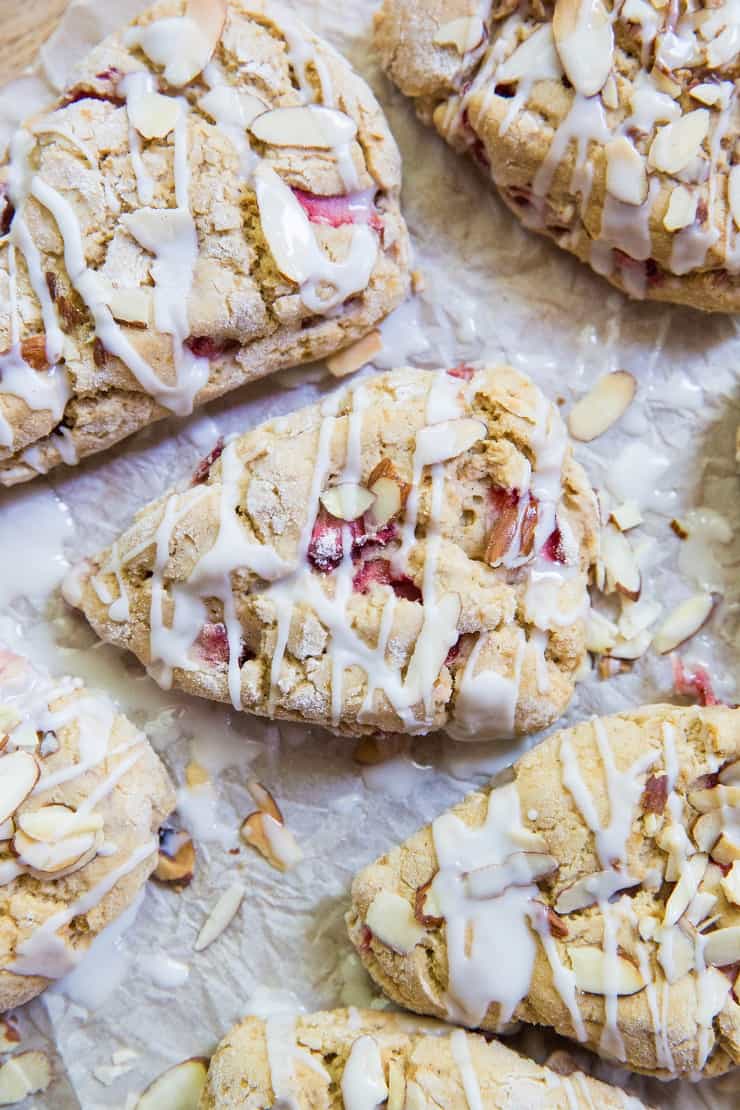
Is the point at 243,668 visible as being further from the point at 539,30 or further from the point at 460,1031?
the point at 539,30

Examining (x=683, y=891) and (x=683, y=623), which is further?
(x=683, y=623)

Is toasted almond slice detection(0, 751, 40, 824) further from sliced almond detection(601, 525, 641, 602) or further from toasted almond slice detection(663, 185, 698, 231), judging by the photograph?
toasted almond slice detection(663, 185, 698, 231)

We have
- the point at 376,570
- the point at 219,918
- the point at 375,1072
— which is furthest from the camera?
the point at 219,918

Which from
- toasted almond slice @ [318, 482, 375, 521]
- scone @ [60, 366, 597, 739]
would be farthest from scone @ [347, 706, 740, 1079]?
toasted almond slice @ [318, 482, 375, 521]

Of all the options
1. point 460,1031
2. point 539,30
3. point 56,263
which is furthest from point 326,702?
point 539,30

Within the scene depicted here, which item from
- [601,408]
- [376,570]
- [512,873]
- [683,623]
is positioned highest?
[601,408]

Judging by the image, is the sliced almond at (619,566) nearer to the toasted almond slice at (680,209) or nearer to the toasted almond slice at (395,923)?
the toasted almond slice at (680,209)

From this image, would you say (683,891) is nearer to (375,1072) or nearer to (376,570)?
(375,1072)

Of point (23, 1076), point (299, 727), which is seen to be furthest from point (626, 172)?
point (23, 1076)
